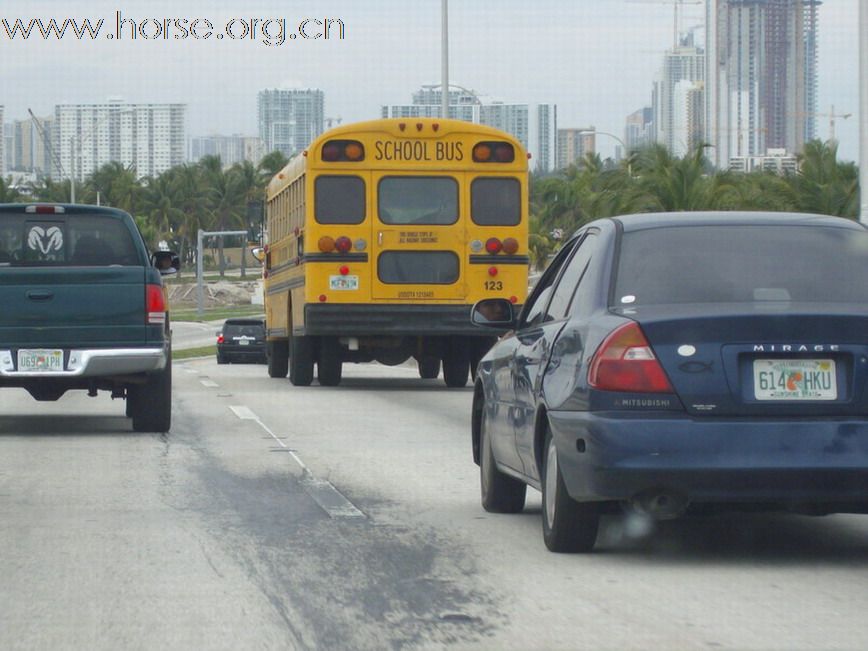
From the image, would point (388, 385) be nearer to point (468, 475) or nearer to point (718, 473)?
point (468, 475)

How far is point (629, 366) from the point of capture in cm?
754

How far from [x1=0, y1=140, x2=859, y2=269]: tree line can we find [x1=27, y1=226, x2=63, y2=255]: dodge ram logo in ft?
46.9

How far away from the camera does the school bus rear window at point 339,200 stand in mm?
23312

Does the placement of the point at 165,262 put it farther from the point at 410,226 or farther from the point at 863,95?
the point at 863,95

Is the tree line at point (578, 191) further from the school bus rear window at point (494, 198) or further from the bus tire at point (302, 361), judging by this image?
the school bus rear window at point (494, 198)

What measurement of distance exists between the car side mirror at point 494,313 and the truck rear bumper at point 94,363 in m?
5.88

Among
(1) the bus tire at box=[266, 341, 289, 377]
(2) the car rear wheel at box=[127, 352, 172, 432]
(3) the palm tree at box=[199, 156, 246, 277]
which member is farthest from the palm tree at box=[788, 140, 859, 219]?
(3) the palm tree at box=[199, 156, 246, 277]

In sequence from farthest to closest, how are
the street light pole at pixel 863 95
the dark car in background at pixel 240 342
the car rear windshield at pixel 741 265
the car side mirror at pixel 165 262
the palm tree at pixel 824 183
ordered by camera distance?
1. the dark car in background at pixel 240 342
2. the palm tree at pixel 824 183
3. the street light pole at pixel 863 95
4. the car side mirror at pixel 165 262
5. the car rear windshield at pixel 741 265

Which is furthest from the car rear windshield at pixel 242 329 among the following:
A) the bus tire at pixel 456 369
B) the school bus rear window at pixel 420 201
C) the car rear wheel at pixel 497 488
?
the car rear wheel at pixel 497 488

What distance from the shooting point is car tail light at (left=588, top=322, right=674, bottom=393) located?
7.51 meters

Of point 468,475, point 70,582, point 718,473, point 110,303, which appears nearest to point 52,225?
point 110,303

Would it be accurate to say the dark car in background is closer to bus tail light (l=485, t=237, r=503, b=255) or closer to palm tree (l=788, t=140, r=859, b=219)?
palm tree (l=788, t=140, r=859, b=219)

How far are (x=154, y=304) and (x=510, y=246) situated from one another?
932 cm

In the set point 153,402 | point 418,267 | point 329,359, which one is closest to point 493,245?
point 418,267
